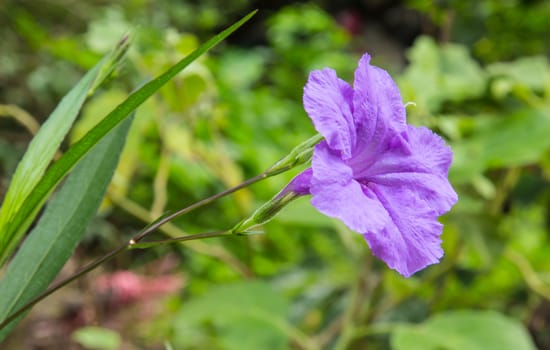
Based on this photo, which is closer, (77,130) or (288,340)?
(288,340)

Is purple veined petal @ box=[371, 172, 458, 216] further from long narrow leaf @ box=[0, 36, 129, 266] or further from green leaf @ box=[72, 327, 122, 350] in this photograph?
green leaf @ box=[72, 327, 122, 350]

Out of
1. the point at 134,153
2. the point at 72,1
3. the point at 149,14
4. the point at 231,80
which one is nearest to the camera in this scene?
the point at 134,153

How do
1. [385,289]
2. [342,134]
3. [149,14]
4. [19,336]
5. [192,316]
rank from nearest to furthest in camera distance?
[342,134] → [192,316] → [385,289] → [19,336] → [149,14]

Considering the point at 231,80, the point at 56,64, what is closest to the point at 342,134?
the point at 231,80

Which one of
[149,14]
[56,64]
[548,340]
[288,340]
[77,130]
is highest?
[149,14]

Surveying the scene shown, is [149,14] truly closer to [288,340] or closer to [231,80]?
[231,80]

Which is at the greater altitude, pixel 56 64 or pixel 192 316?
pixel 56 64

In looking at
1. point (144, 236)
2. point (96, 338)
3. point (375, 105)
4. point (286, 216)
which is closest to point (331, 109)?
point (375, 105)

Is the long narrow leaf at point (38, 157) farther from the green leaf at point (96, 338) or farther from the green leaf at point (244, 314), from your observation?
the green leaf at point (96, 338)
